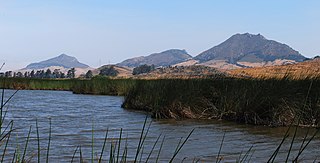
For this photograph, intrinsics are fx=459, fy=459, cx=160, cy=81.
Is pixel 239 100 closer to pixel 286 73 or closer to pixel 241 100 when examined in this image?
pixel 241 100

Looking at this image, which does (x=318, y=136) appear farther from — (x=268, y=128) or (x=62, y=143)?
(x=62, y=143)

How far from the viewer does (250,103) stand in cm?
997

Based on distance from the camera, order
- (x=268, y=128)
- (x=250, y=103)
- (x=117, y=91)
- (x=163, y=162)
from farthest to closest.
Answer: (x=117, y=91) → (x=250, y=103) → (x=268, y=128) → (x=163, y=162)

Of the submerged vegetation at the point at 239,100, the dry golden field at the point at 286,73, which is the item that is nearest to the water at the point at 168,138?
the submerged vegetation at the point at 239,100

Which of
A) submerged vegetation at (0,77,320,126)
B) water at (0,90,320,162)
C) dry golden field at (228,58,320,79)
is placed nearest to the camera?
water at (0,90,320,162)

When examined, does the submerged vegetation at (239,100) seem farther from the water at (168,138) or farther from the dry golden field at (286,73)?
the dry golden field at (286,73)

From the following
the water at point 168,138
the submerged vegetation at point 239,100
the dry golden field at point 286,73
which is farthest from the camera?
the dry golden field at point 286,73

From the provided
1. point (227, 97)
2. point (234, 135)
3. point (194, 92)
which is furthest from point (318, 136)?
point (194, 92)

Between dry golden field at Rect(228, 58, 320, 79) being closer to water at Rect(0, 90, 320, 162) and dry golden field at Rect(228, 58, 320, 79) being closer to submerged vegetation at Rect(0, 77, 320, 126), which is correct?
submerged vegetation at Rect(0, 77, 320, 126)

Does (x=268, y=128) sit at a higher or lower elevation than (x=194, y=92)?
lower

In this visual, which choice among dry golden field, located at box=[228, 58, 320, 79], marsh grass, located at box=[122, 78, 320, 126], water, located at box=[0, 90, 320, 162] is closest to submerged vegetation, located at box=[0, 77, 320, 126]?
marsh grass, located at box=[122, 78, 320, 126]

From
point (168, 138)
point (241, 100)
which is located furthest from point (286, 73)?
point (168, 138)

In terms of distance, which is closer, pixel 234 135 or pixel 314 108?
pixel 234 135

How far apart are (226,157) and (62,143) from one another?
2630mm
